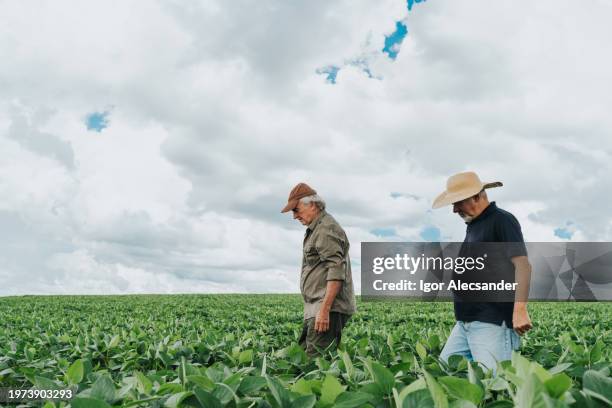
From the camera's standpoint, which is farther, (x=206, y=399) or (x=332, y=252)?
(x=332, y=252)

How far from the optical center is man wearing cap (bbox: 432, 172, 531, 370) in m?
3.88

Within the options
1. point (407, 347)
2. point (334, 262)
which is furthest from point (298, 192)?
point (407, 347)

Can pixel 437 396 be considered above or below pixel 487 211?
below

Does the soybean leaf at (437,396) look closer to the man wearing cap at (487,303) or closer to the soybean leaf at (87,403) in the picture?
the soybean leaf at (87,403)

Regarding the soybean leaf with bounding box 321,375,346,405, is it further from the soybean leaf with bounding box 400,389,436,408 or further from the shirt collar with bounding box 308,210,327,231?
the shirt collar with bounding box 308,210,327,231

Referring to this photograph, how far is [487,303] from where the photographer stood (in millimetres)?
3990

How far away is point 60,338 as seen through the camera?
5.55 metres

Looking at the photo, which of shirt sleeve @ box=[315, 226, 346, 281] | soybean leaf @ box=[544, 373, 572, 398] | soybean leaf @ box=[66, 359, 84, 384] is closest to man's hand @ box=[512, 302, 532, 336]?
shirt sleeve @ box=[315, 226, 346, 281]

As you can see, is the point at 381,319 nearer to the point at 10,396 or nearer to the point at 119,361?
the point at 119,361

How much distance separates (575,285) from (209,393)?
821 inches

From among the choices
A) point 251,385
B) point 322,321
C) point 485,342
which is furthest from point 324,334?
point 251,385

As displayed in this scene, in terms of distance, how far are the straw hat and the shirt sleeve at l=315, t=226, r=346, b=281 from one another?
3.35ft

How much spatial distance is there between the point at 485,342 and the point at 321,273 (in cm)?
162

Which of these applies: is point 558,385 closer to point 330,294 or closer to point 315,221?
point 330,294
